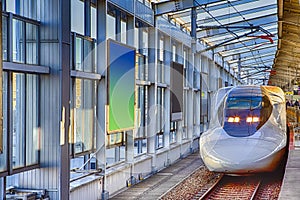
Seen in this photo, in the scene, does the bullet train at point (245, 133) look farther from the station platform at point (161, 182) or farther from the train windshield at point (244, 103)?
the station platform at point (161, 182)

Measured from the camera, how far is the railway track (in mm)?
13992

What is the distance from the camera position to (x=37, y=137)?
10.1m

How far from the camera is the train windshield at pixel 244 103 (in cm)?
1609

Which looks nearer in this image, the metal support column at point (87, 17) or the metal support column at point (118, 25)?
the metal support column at point (87, 17)

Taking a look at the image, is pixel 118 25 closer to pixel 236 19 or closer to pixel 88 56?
pixel 88 56

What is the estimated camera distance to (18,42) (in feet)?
31.4

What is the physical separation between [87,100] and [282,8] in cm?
1034

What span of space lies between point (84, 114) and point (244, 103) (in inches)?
242

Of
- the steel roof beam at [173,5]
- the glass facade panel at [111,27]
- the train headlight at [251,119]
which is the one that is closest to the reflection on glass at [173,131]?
the steel roof beam at [173,5]

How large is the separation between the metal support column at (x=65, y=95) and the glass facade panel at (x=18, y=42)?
2.74 ft

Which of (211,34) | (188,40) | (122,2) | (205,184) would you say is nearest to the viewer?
(122,2)

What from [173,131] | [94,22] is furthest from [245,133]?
[173,131]

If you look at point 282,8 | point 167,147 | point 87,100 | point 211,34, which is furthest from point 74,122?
point 211,34

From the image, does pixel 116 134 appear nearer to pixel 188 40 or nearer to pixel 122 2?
pixel 122 2
